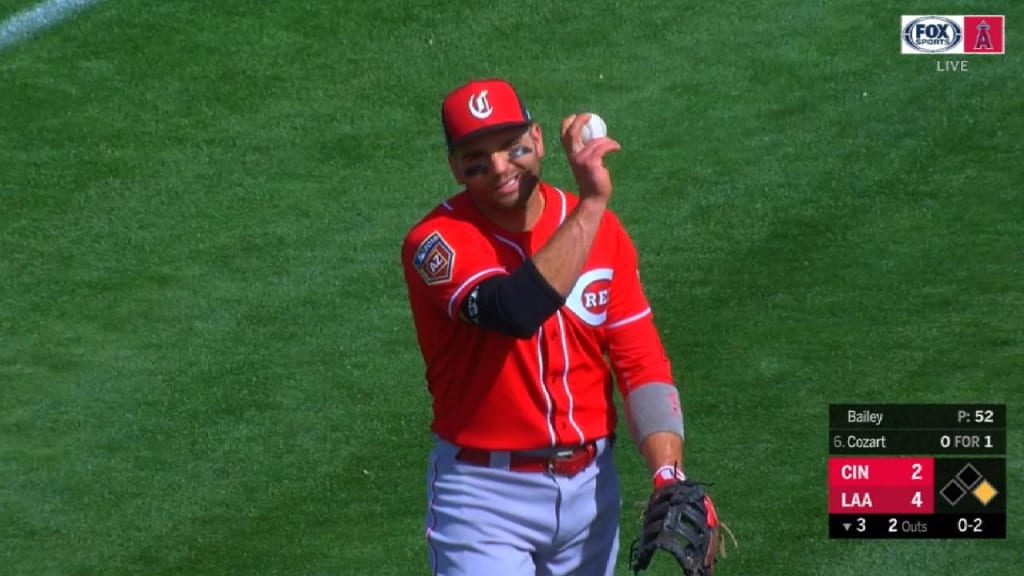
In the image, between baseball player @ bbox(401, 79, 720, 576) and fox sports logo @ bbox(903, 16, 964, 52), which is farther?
fox sports logo @ bbox(903, 16, 964, 52)

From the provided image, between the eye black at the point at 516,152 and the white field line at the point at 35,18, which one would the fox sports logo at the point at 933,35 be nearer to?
the white field line at the point at 35,18

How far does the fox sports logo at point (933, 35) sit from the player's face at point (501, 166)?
676cm

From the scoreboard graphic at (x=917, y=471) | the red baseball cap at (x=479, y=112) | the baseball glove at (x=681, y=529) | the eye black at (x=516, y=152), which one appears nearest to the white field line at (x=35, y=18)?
the scoreboard graphic at (x=917, y=471)

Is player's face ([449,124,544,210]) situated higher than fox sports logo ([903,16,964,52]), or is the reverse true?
fox sports logo ([903,16,964,52])

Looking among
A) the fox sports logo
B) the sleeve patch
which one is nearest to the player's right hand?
the sleeve patch

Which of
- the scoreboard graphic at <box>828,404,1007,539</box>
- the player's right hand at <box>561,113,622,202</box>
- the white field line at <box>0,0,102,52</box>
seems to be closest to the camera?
the player's right hand at <box>561,113,622,202</box>

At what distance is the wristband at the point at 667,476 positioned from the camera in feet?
20.0

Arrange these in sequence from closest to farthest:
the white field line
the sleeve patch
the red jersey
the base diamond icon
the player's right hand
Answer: the player's right hand
the sleeve patch
the red jersey
the base diamond icon
the white field line

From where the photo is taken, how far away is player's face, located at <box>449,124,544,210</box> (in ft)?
20.1

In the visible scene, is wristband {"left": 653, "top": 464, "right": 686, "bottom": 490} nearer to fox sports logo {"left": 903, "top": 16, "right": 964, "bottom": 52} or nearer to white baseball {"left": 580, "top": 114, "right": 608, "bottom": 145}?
white baseball {"left": 580, "top": 114, "right": 608, "bottom": 145}

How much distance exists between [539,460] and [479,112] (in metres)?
1.10

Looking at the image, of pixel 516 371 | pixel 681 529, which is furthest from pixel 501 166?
pixel 681 529

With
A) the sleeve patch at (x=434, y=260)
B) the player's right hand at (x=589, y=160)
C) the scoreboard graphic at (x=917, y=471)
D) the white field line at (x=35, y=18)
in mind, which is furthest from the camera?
the white field line at (x=35, y=18)

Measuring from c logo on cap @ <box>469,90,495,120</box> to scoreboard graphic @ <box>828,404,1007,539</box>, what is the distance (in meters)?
3.40
